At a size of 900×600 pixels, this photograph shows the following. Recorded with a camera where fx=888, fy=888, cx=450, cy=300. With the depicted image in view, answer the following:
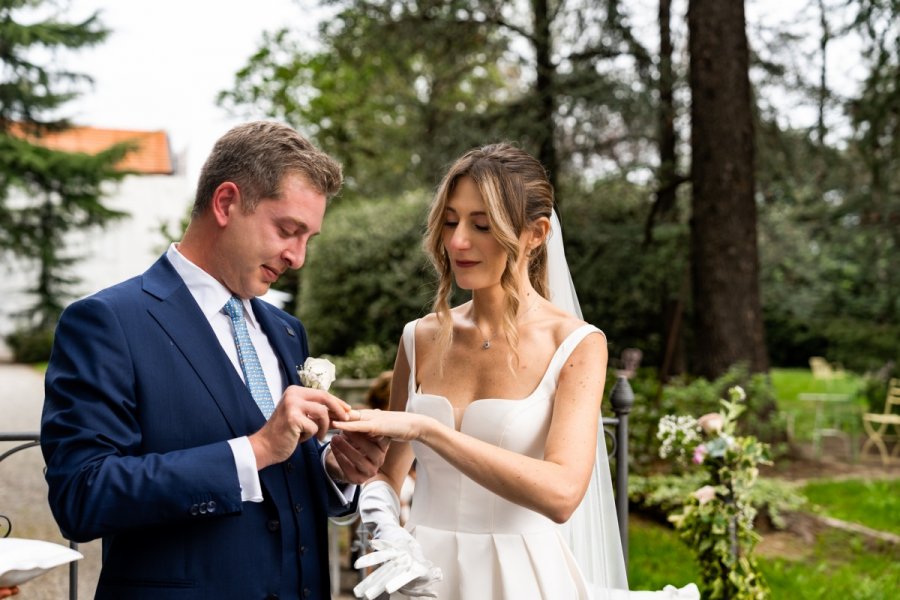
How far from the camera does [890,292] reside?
10633 millimetres

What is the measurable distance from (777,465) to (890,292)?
3.19 m

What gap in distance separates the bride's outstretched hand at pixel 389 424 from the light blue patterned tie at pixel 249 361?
0.25 meters

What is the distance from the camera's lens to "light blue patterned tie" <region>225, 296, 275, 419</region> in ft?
7.05

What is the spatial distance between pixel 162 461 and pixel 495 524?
3.52 feet

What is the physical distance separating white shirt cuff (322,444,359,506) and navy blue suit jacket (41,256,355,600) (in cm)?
15

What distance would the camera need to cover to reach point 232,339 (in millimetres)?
2164

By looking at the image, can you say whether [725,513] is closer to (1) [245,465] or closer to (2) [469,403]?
(2) [469,403]

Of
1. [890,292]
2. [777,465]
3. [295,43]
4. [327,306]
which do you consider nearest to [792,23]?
[890,292]

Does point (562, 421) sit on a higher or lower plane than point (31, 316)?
higher

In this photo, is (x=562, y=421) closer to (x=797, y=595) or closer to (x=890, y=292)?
(x=797, y=595)

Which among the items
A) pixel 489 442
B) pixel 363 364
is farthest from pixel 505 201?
pixel 363 364

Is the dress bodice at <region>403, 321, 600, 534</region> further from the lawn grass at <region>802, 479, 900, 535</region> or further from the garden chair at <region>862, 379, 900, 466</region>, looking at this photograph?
the garden chair at <region>862, 379, 900, 466</region>

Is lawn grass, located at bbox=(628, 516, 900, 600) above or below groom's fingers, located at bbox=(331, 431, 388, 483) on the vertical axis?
below

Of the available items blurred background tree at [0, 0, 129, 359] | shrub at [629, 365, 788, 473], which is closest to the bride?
shrub at [629, 365, 788, 473]
